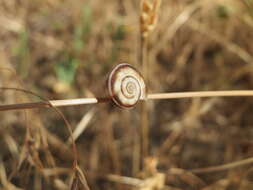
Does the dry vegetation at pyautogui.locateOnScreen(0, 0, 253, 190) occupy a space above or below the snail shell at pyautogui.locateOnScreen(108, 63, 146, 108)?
above

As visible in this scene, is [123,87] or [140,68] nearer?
[123,87]

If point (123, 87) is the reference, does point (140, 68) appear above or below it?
above

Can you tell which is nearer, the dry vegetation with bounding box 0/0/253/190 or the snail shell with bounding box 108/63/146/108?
the snail shell with bounding box 108/63/146/108

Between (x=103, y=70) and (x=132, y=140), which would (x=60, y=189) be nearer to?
(x=132, y=140)
